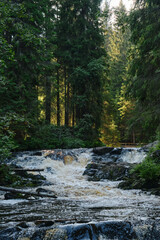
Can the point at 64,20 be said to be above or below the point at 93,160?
above

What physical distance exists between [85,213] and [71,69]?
23083 millimetres

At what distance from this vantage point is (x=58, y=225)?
143 inches

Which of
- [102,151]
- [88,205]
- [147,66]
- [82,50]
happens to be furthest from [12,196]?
[82,50]

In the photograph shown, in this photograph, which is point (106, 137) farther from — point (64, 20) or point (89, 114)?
point (64, 20)

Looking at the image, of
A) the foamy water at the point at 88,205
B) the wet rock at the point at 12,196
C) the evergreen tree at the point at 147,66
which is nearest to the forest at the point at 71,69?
the evergreen tree at the point at 147,66

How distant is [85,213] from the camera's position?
4934 millimetres

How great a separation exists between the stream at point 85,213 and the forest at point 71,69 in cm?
233

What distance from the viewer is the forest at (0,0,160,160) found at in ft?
24.8

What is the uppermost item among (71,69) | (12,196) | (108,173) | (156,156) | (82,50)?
(82,50)

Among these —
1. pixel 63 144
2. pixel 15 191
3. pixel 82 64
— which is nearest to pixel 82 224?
pixel 15 191

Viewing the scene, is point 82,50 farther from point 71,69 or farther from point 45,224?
point 45,224

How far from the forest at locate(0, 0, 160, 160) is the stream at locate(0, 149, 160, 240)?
2.33 metres

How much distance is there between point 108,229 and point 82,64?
22730 millimetres

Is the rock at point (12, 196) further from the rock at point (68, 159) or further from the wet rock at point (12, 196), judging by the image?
the rock at point (68, 159)
